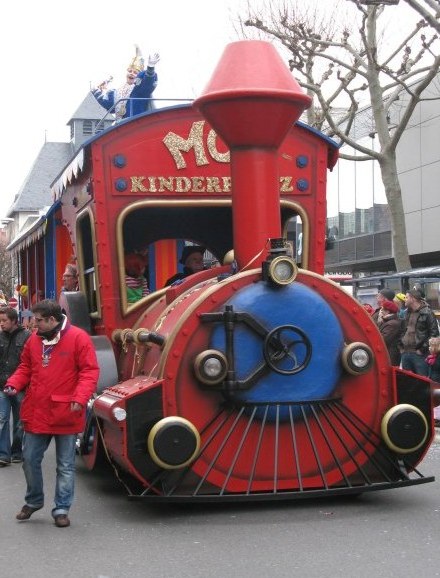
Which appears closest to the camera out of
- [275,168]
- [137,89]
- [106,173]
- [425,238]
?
[275,168]

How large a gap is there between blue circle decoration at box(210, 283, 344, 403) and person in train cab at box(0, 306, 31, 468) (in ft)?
11.7

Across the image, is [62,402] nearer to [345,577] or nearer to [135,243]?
[345,577]

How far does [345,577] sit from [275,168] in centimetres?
300

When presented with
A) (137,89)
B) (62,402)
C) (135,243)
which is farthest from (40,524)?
(137,89)

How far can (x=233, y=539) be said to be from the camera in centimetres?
566

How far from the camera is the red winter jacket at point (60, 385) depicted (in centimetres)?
614

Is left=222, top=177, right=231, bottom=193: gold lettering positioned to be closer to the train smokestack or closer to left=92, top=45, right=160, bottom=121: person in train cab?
the train smokestack

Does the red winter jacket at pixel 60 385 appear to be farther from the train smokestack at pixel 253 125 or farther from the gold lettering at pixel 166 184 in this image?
the gold lettering at pixel 166 184

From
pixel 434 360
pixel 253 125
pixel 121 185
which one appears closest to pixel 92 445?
pixel 121 185

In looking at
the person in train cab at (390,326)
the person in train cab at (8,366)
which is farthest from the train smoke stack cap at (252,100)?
the person in train cab at (390,326)

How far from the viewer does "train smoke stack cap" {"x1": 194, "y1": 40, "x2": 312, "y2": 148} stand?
647cm

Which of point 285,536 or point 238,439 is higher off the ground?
point 238,439

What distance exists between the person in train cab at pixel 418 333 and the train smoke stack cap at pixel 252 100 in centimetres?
567

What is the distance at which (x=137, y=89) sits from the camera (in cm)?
1000
